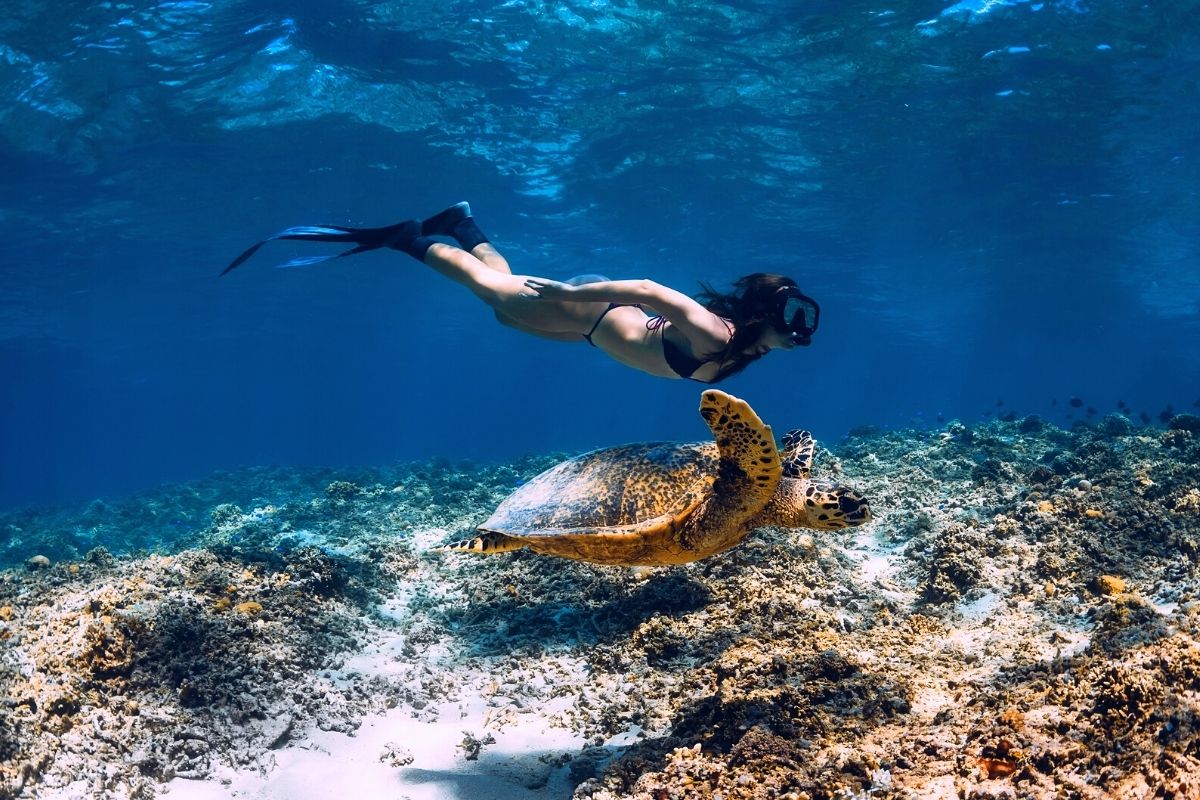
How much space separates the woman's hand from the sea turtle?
147 centimetres

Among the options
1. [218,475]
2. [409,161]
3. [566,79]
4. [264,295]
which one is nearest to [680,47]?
[566,79]

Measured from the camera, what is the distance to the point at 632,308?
5.62 metres

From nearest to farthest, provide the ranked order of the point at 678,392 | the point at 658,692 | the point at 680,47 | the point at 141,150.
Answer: the point at 658,692 → the point at 680,47 → the point at 141,150 → the point at 678,392

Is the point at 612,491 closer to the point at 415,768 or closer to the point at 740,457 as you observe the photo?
the point at 740,457

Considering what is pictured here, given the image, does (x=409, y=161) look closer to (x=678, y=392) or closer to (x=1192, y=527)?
(x=1192, y=527)

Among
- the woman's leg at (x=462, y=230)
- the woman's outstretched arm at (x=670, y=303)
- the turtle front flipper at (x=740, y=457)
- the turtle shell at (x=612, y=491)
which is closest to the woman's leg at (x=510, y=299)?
the woman's leg at (x=462, y=230)

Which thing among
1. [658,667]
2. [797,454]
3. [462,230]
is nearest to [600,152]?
[462,230]

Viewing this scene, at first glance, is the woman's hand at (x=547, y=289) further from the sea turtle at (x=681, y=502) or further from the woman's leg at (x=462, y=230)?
the sea turtle at (x=681, y=502)

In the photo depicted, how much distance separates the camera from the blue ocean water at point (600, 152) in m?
14.0

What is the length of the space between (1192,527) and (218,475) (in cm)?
2582

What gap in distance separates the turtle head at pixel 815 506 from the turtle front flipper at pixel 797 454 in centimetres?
15

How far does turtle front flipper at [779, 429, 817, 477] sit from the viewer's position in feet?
13.2

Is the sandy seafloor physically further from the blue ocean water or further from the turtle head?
the blue ocean water

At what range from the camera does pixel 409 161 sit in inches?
810
